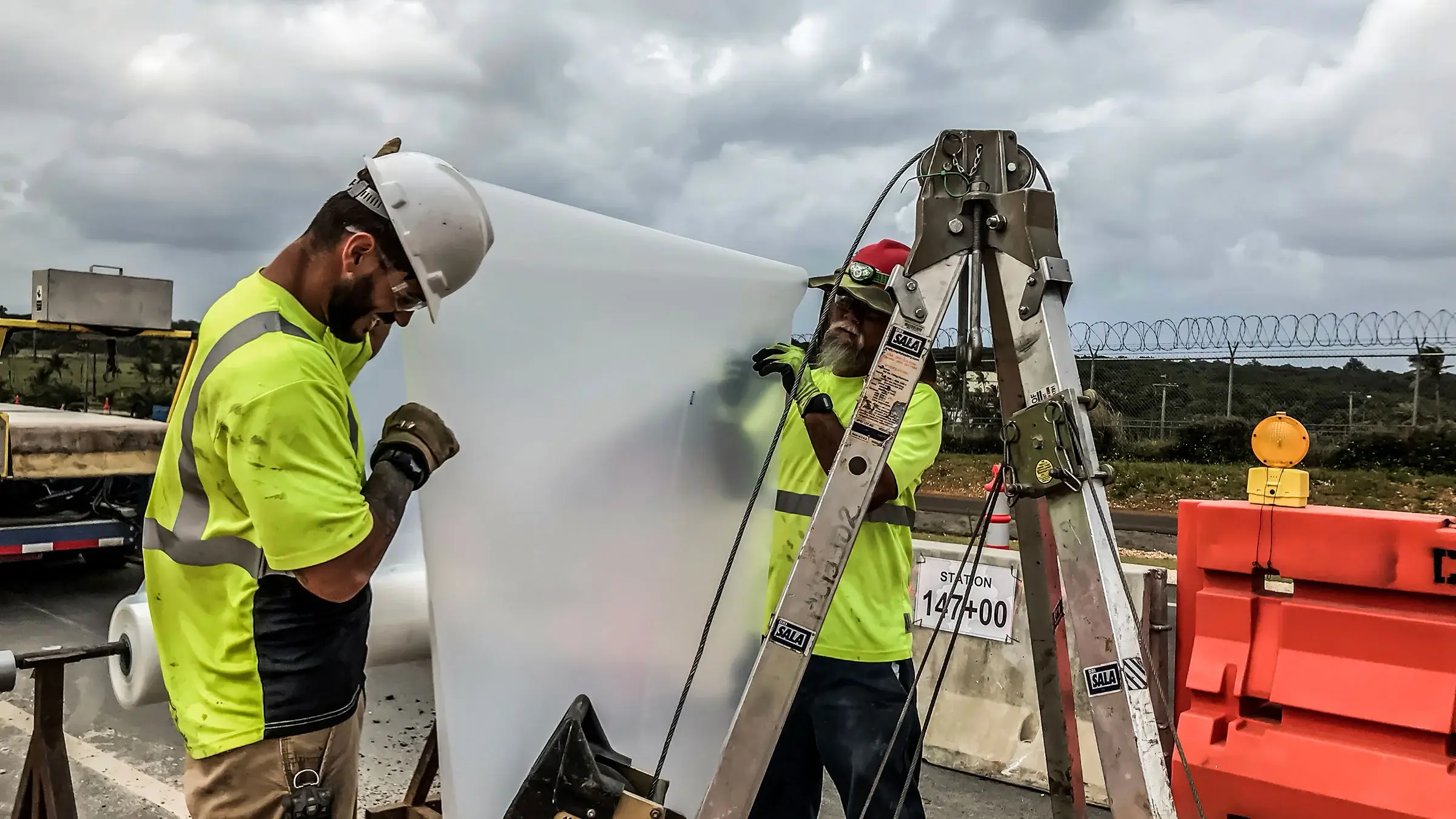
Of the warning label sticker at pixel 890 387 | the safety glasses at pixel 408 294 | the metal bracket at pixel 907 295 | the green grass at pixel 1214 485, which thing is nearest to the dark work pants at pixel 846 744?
the warning label sticker at pixel 890 387

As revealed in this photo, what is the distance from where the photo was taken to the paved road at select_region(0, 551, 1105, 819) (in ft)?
13.2

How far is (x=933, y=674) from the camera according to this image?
483 centimetres

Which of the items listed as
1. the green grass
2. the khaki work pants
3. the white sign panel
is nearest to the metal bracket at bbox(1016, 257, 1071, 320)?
the khaki work pants

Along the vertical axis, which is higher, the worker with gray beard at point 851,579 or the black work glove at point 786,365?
the black work glove at point 786,365

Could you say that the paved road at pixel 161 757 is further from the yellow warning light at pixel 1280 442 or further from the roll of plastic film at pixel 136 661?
the yellow warning light at pixel 1280 442

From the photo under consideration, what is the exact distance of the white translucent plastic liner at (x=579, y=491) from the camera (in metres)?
1.96

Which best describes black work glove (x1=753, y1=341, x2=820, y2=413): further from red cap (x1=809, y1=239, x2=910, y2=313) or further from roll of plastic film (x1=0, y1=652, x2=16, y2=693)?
roll of plastic film (x1=0, y1=652, x2=16, y2=693)

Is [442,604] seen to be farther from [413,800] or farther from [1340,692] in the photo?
[1340,692]

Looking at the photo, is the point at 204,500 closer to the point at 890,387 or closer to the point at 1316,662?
the point at 890,387

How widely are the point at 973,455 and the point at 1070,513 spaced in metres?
15.8

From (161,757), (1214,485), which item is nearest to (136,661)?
(161,757)

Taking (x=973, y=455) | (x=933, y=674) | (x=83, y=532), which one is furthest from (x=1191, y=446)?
(x=83, y=532)

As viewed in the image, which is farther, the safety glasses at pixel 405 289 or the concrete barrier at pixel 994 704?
the concrete barrier at pixel 994 704

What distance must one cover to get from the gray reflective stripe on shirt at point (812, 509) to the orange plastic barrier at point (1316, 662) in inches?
71.7
